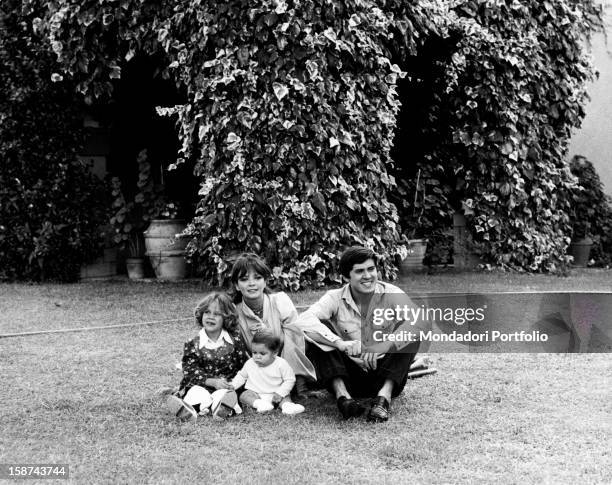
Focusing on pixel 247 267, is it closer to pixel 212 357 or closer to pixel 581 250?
pixel 212 357

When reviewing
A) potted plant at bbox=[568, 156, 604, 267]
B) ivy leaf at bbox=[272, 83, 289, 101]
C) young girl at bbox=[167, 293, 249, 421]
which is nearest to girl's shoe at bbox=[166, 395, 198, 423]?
young girl at bbox=[167, 293, 249, 421]

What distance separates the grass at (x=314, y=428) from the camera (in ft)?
10.2

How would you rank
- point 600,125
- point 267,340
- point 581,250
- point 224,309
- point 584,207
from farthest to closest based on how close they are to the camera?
point 600,125 → point 584,207 → point 581,250 → point 224,309 → point 267,340

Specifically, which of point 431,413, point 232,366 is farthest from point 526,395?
point 232,366

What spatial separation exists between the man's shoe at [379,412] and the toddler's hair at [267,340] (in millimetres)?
595

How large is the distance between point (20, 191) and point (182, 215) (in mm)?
1742

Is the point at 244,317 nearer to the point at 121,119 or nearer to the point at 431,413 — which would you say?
the point at 431,413

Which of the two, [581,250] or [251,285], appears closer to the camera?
[251,285]

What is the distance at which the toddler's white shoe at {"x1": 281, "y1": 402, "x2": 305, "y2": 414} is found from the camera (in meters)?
3.96

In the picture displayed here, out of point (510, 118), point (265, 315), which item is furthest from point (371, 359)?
point (510, 118)

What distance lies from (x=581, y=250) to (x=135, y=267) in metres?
5.87

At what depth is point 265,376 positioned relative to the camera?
4168mm

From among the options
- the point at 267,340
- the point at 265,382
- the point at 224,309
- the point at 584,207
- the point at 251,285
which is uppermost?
the point at 584,207

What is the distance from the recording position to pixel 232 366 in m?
4.26
